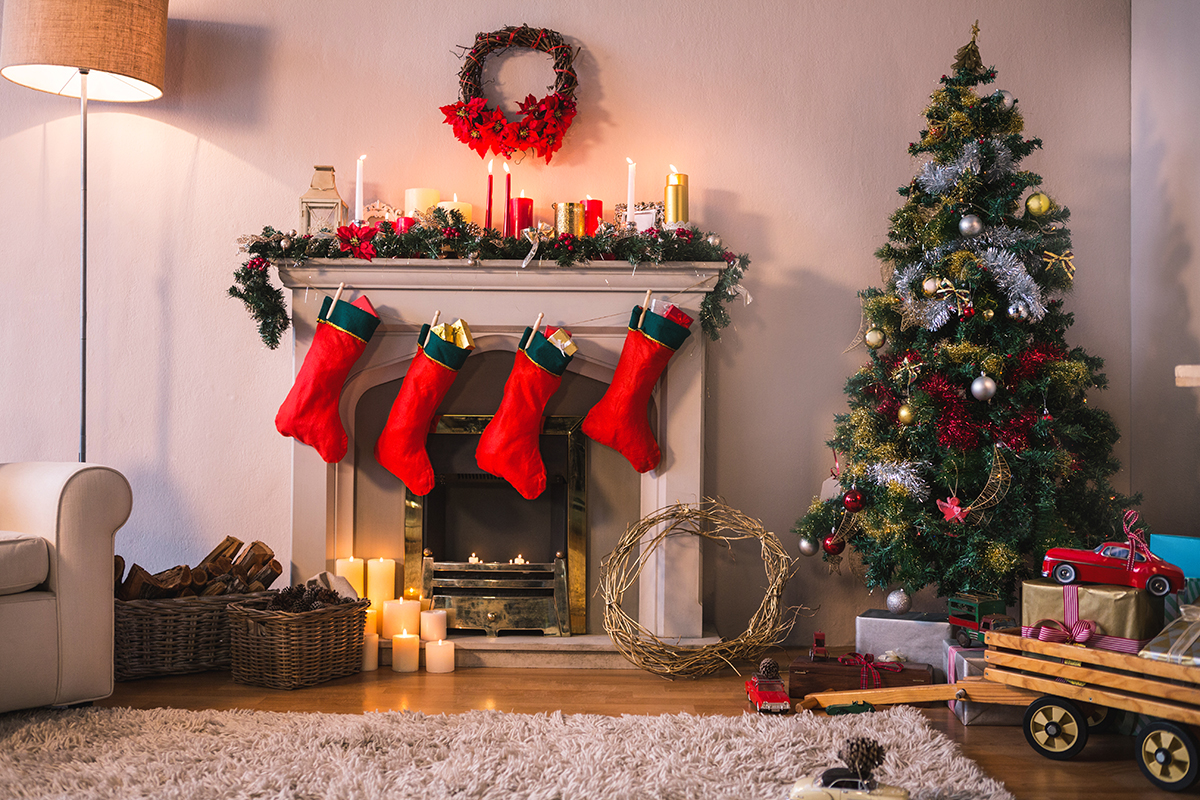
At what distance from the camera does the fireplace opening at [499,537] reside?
2.78 metres

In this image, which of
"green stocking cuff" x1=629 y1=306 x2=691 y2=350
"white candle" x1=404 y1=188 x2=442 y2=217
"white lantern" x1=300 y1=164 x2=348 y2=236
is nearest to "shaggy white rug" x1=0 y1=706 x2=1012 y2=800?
"green stocking cuff" x1=629 y1=306 x2=691 y2=350

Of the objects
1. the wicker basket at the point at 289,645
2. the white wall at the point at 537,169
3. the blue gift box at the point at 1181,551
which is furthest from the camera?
the white wall at the point at 537,169

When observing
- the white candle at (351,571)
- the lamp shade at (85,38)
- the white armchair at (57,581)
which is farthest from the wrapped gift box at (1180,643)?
the lamp shade at (85,38)

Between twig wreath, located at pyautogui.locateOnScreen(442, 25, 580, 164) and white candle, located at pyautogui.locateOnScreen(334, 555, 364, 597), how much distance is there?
1.52 m

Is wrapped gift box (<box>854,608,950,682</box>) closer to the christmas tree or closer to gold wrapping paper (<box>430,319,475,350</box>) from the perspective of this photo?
the christmas tree

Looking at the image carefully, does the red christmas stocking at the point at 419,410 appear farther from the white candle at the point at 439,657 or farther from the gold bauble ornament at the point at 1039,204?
the gold bauble ornament at the point at 1039,204

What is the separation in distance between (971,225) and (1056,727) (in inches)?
56.1

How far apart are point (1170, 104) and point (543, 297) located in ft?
7.40

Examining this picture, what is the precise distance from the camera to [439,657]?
255 cm

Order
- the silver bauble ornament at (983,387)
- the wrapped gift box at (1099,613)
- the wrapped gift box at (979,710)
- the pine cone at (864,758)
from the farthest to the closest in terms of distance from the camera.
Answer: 1. the silver bauble ornament at (983,387)
2. the wrapped gift box at (979,710)
3. the wrapped gift box at (1099,613)
4. the pine cone at (864,758)

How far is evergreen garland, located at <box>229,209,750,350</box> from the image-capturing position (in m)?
2.67

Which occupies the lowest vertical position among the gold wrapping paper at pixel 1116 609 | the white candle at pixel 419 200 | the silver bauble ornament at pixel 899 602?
the silver bauble ornament at pixel 899 602

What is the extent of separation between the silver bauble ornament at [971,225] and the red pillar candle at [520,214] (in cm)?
138

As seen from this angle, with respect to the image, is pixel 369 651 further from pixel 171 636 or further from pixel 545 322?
pixel 545 322
